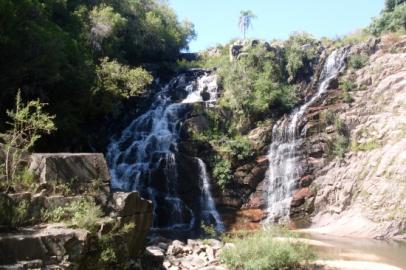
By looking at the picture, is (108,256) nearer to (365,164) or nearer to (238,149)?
(238,149)

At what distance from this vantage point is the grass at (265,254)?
12414 mm

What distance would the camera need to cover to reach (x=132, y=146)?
84.4 feet

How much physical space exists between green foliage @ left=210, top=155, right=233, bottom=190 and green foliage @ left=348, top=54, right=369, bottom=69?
1100cm

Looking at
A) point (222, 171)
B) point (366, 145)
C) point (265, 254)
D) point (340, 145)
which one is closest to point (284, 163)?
point (340, 145)

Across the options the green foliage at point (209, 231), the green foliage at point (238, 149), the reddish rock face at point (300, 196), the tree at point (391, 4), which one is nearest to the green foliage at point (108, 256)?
the green foliage at point (209, 231)

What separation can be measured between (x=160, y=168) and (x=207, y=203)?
10.1 feet

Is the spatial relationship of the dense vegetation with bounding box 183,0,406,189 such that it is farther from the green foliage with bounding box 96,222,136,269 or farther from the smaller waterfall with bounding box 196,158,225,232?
the green foliage with bounding box 96,222,136,269

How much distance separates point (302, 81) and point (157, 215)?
1404 cm

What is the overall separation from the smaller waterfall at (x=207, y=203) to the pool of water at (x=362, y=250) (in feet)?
16.8

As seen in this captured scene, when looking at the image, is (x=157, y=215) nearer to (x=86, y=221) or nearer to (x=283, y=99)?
(x=283, y=99)

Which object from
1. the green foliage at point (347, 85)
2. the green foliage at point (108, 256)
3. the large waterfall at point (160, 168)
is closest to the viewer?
the green foliage at point (108, 256)

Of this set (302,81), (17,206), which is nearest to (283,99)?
(302,81)

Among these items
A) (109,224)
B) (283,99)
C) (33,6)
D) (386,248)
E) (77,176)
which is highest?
(33,6)

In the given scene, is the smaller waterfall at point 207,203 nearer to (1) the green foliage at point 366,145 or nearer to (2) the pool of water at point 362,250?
(2) the pool of water at point 362,250
